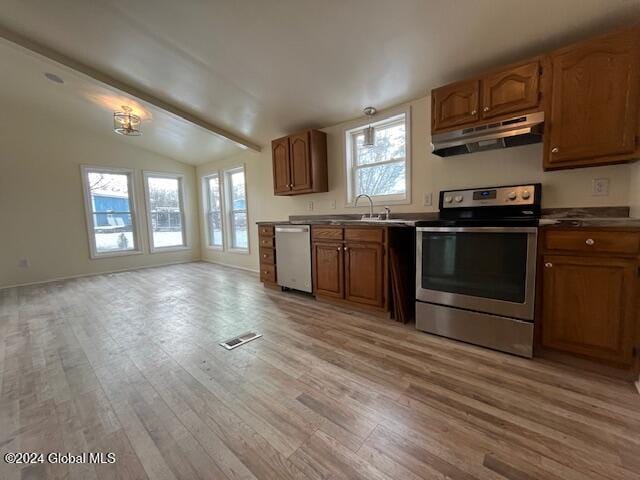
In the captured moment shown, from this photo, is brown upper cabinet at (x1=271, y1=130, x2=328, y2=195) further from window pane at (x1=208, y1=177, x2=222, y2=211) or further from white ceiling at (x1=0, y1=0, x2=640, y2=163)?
window pane at (x1=208, y1=177, x2=222, y2=211)

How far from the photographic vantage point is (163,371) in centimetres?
179

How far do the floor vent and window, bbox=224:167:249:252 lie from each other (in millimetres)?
3154

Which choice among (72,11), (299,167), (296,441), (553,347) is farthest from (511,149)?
(72,11)

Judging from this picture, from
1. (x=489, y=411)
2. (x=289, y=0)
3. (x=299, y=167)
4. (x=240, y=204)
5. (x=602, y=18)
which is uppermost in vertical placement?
(x=289, y=0)

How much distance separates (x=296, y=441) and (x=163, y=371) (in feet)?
3.66

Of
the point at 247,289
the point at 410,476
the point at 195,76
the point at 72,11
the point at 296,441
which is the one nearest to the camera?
the point at 410,476

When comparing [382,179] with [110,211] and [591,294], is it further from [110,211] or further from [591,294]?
[110,211]

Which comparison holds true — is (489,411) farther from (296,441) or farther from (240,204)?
(240,204)

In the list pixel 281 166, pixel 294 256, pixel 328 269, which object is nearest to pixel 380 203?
pixel 328 269

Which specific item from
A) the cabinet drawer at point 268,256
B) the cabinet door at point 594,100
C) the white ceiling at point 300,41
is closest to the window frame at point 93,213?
the white ceiling at point 300,41

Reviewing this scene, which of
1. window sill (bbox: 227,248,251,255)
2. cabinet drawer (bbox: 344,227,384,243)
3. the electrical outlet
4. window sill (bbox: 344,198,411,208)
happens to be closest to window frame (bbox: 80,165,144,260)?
window sill (bbox: 227,248,251,255)

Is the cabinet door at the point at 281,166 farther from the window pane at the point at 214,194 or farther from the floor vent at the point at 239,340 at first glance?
the window pane at the point at 214,194

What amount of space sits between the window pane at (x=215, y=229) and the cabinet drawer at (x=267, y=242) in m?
2.47

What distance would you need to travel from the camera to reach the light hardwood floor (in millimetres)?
1093
